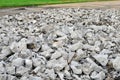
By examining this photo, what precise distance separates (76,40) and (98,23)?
15.2 ft

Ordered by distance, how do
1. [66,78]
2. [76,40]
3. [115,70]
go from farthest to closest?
[76,40], [115,70], [66,78]

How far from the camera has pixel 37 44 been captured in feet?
25.0

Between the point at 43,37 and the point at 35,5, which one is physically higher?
the point at 43,37

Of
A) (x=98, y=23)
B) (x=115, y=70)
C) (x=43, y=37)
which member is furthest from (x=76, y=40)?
(x=98, y=23)

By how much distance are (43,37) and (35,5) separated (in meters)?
13.6

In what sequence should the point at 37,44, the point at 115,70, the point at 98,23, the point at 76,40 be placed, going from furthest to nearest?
the point at 98,23
the point at 76,40
the point at 37,44
the point at 115,70

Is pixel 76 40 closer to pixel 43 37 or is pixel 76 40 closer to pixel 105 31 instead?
pixel 43 37

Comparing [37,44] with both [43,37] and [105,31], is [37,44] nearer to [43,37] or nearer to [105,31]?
[43,37]

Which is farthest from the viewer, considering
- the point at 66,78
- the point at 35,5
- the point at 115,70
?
the point at 35,5

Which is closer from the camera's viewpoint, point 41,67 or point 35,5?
point 41,67

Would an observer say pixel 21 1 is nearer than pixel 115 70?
No

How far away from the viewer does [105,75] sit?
21.8 feet

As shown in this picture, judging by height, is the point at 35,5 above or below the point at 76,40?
below

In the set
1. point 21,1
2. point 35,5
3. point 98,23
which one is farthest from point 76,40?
point 21,1
